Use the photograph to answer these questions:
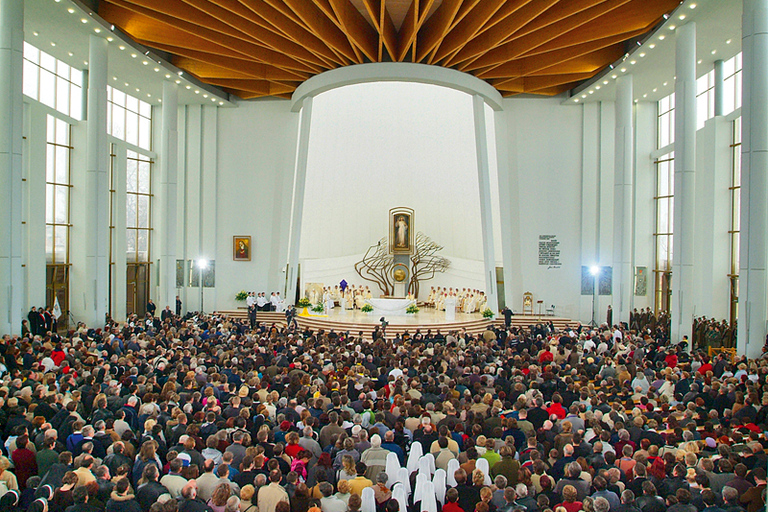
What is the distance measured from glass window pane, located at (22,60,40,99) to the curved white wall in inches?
409

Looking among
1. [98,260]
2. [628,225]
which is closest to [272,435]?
[98,260]

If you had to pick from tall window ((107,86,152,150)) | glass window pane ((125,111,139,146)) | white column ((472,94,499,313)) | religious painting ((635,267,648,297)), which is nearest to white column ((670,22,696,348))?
religious painting ((635,267,648,297))

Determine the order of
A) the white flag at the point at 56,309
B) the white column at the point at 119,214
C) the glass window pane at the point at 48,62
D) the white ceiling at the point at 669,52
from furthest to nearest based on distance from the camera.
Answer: the white column at the point at 119,214 < the glass window pane at the point at 48,62 < the white flag at the point at 56,309 < the white ceiling at the point at 669,52

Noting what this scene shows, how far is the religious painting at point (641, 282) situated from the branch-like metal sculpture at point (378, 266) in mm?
9945

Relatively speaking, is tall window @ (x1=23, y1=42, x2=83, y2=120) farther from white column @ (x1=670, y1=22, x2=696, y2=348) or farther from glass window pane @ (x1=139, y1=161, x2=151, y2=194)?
white column @ (x1=670, y1=22, x2=696, y2=348)

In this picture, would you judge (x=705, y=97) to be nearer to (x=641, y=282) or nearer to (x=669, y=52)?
(x=669, y=52)

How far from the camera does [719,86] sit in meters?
16.9

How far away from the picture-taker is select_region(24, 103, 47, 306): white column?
53.2 ft

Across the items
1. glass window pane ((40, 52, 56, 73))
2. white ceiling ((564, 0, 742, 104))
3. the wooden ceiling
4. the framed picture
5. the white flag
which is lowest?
the white flag

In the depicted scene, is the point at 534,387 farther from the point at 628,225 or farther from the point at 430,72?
the point at 430,72

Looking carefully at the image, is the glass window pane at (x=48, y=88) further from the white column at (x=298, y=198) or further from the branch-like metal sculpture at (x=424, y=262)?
the branch-like metal sculpture at (x=424, y=262)

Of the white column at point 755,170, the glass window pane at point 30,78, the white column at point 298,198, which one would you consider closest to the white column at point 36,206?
the glass window pane at point 30,78

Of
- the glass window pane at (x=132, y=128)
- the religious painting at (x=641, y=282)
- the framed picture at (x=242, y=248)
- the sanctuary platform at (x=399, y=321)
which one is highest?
the glass window pane at (x=132, y=128)

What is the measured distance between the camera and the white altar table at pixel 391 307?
20625mm
